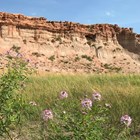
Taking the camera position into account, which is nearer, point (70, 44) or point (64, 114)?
point (64, 114)

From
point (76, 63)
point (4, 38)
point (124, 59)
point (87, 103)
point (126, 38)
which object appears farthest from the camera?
point (126, 38)

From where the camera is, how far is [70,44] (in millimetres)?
56031

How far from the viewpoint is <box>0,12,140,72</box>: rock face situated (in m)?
50.5

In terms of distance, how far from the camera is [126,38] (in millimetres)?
65812

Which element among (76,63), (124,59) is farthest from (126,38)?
(76,63)

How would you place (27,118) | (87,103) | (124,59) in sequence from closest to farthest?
(87,103)
(27,118)
(124,59)

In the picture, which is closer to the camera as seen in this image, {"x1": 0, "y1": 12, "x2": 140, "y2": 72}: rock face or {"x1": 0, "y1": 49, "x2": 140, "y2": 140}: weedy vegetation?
{"x1": 0, "y1": 49, "x2": 140, "y2": 140}: weedy vegetation

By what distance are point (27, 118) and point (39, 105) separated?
72 centimetres

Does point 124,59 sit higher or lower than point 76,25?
lower

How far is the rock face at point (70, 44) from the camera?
1987 inches

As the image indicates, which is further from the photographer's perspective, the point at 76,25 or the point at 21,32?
the point at 76,25

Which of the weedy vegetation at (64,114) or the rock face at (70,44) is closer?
the weedy vegetation at (64,114)

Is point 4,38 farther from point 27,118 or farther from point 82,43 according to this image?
point 27,118

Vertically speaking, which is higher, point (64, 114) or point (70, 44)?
point (70, 44)
